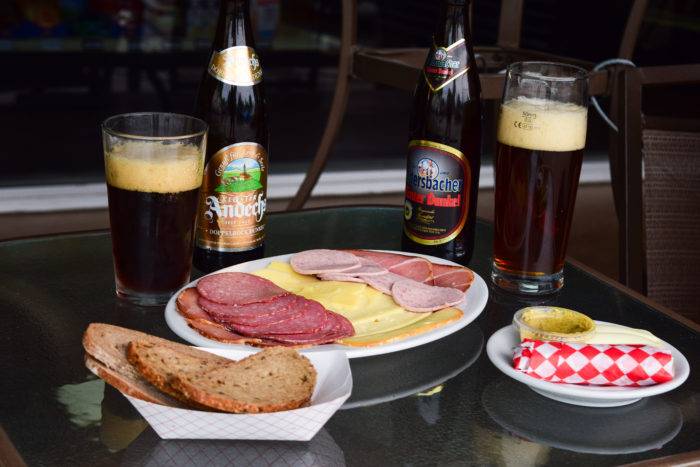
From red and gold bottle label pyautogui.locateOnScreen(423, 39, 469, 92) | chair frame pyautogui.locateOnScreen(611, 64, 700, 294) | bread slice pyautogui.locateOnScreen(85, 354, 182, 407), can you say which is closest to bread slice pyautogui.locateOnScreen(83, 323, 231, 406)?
bread slice pyautogui.locateOnScreen(85, 354, 182, 407)

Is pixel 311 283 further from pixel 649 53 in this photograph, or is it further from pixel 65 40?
pixel 649 53

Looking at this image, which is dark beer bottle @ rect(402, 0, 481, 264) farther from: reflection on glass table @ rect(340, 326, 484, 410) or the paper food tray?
the paper food tray

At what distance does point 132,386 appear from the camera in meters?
0.77

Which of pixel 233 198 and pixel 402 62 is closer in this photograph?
pixel 233 198

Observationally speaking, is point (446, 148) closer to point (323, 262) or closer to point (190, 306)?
point (323, 262)

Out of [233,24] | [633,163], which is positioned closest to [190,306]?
[233,24]

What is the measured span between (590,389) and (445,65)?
502 millimetres

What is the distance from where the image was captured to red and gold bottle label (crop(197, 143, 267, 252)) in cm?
111

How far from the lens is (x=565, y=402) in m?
0.87

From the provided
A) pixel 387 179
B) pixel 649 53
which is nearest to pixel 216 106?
pixel 387 179

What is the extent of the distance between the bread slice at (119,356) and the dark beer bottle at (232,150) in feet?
0.92

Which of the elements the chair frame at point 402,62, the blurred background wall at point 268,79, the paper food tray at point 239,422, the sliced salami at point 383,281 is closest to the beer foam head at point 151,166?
the sliced salami at point 383,281

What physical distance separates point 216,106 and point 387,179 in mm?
2324

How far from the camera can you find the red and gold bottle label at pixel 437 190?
3.80ft
